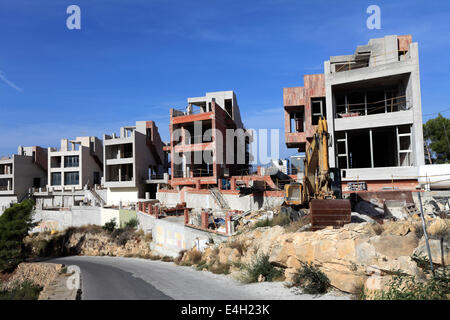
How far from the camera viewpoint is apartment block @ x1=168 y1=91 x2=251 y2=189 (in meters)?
31.9

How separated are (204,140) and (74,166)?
76.6ft

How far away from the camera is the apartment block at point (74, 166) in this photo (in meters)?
45.6

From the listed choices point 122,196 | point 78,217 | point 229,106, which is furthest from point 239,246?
point 78,217

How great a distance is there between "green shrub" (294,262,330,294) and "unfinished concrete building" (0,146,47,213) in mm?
50371

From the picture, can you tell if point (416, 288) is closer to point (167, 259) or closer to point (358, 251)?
point (358, 251)

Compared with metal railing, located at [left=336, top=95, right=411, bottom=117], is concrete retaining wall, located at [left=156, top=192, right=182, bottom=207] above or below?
below

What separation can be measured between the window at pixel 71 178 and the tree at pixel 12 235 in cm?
1552

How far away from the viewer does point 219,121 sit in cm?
3322

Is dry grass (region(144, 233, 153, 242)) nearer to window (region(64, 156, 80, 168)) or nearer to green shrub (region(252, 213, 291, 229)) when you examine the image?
green shrub (region(252, 213, 291, 229))

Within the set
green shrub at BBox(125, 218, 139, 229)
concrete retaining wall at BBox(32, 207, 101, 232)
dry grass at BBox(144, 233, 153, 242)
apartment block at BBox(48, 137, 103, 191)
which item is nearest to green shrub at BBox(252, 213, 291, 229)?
dry grass at BBox(144, 233, 153, 242)

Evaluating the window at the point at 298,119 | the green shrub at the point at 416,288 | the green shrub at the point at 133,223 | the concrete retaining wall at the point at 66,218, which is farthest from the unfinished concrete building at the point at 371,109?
the concrete retaining wall at the point at 66,218

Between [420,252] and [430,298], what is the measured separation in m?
1.69
